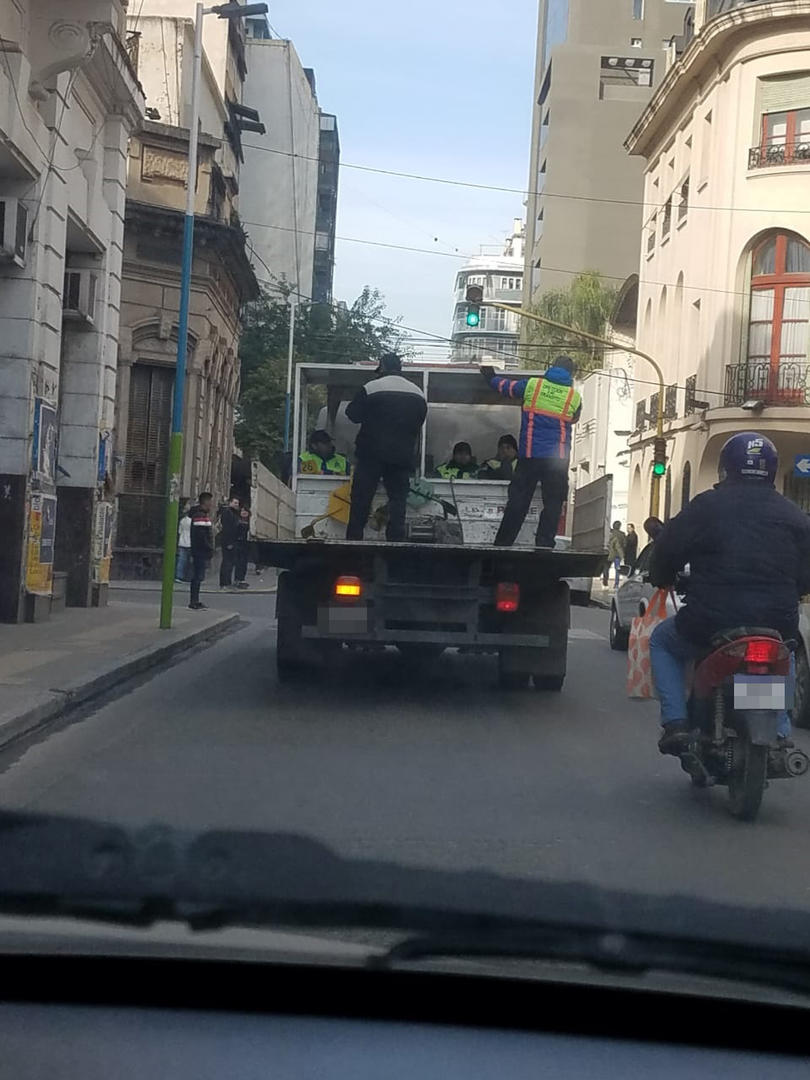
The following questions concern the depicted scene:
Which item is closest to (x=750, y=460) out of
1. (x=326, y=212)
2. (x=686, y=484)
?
(x=686, y=484)

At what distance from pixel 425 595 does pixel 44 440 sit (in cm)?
841

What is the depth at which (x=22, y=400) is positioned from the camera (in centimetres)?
1691

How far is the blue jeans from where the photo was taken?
7461 millimetres

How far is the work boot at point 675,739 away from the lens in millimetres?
7250

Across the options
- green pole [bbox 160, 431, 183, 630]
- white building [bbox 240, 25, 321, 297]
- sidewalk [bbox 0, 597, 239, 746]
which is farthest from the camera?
white building [bbox 240, 25, 321, 297]

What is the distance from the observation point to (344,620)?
34.8 feet

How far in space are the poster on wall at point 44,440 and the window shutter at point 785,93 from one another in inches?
924

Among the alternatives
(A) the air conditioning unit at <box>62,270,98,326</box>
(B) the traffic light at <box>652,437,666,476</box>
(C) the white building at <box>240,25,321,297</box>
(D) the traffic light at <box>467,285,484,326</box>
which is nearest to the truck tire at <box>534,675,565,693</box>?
(A) the air conditioning unit at <box>62,270,98,326</box>

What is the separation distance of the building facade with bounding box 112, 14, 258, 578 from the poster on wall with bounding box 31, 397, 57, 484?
12.9m

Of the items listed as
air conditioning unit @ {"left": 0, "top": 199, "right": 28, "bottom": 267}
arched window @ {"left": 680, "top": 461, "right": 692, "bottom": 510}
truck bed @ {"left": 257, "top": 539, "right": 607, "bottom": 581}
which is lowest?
truck bed @ {"left": 257, "top": 539, "right": 607, "bottom": 581}

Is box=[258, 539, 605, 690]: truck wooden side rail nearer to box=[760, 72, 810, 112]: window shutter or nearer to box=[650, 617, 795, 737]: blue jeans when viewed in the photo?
box=[650, 617, 795, 737]: blue jeans

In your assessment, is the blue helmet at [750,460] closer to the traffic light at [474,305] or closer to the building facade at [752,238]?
the traffic light at [474,305]

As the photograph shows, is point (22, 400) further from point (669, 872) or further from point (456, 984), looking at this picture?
point (456, 984)

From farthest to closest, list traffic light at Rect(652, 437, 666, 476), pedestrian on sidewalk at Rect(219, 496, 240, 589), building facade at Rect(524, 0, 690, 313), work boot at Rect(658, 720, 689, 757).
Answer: building facade at Rect(524, 0, 690, 313), traffic light at Rect(652, 437, 666, 476), pedestrian on sidewalk at Rect(219, 496, 240, 589), work boot at Rect(658, 720, 689, 757)
